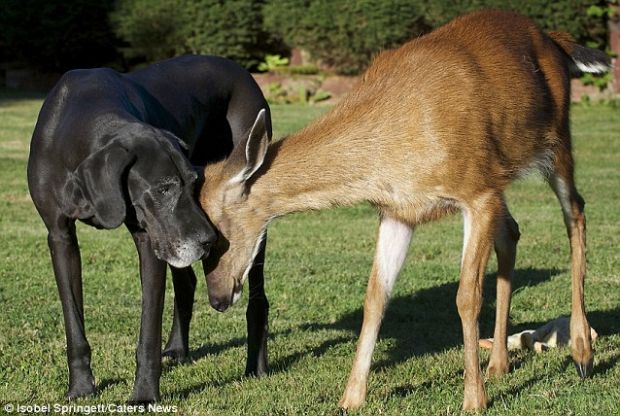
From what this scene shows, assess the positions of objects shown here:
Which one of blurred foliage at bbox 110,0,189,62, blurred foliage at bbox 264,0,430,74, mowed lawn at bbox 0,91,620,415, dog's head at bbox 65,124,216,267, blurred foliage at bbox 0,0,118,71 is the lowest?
blurred foliage at bbox 0,0,118,71

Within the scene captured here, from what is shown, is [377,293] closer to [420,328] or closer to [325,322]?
[420,328]

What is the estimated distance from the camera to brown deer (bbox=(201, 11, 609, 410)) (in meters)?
5.91

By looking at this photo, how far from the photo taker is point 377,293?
6.50m

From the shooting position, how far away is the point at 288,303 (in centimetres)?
874

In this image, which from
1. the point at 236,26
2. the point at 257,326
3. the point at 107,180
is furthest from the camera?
the point at 236,26

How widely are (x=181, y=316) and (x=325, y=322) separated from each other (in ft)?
4.27

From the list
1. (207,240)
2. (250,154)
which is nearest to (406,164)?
(250,154)

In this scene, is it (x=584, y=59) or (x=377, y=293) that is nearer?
(x=377, y=293)

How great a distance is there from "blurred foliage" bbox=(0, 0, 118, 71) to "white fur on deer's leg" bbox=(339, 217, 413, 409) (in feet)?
72.5

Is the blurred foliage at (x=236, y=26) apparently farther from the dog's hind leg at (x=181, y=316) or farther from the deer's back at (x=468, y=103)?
the dog's hind leg at (x=181, y=316)

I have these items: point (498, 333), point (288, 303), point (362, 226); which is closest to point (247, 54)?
point (362, 226)

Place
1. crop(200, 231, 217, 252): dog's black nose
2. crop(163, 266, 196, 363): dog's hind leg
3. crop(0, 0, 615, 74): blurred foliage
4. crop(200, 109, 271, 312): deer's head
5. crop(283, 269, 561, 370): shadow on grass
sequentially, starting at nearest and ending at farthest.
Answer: crop(200, 231, 217, 252): dog's black nose < crop(200, 109, 271, 312): deer's head < crop(163, 266, 196, 363): dog's hind leg < crop(283, 269, 561, 370): shadow on grass < crop(0, 0, 615, 74): blurred foliage

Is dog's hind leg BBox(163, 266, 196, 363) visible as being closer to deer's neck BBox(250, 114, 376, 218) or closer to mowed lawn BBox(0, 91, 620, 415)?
mowed lawn BBox(0, 91, 620, 415)

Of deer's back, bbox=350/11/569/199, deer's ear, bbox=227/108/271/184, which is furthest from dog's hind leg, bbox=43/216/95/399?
deer's back, bbox=350/11/569/199
